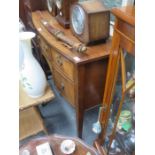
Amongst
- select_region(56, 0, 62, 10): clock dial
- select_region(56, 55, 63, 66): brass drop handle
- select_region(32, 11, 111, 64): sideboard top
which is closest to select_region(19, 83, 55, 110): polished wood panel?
select_region(56, 55, 63, 66): brass drop handle

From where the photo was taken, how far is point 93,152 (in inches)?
35.8

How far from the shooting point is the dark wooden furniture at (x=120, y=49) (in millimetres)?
693

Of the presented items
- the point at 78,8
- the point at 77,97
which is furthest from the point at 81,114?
the point at 78,8

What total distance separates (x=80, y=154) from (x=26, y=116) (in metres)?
0.83

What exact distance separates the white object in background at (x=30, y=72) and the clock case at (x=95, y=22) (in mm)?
302

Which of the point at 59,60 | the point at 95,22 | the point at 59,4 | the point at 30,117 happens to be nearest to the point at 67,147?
the point at 59,60

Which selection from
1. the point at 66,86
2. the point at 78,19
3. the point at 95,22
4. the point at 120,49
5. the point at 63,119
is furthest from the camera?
the point at 63,119

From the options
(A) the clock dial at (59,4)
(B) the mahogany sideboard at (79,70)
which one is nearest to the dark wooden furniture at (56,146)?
(B) the mahogany sideboard at (79,70)

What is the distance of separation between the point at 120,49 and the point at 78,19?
0.44 m

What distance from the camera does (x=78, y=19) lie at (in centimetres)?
115

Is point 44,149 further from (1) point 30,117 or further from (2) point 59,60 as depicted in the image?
(1) point 30,117

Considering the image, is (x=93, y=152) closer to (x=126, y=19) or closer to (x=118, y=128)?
(x=118, y=128)
